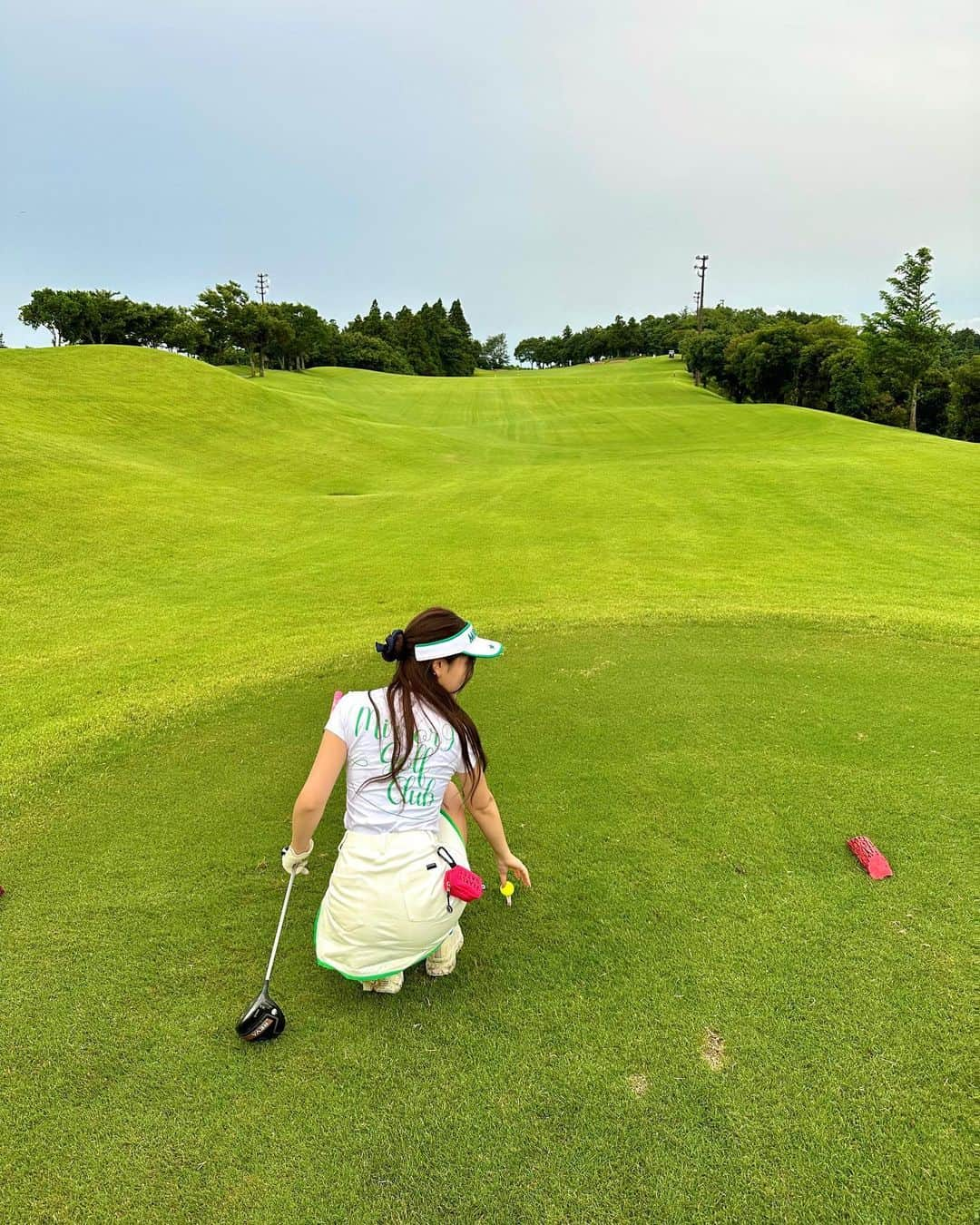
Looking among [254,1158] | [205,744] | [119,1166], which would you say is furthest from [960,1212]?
[205,744]

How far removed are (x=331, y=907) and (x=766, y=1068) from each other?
2.11m

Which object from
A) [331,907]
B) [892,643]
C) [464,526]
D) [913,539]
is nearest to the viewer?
[331,907]

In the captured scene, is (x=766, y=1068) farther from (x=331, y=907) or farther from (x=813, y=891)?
(x=331, y=907)

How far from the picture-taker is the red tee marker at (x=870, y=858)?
4.11 m

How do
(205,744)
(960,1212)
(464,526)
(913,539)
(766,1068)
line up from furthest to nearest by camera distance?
(464,526) < (913,539) < (205,744) < (766,1068) < (960,1212)

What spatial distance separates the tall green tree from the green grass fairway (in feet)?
121

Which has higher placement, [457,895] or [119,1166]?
[457,895]

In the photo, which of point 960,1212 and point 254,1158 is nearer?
point 960,1212

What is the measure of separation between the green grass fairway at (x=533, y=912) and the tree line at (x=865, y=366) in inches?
1471

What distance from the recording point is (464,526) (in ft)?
50.4

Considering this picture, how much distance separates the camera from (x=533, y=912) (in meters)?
3.92

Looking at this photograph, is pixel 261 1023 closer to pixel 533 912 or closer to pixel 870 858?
pixel 533 912

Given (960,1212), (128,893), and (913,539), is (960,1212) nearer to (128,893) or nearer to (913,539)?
(128,893)

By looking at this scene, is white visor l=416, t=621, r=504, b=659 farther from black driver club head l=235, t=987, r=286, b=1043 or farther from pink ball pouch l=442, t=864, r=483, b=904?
black driver club head l=235, t=987, r=286, b=1043
